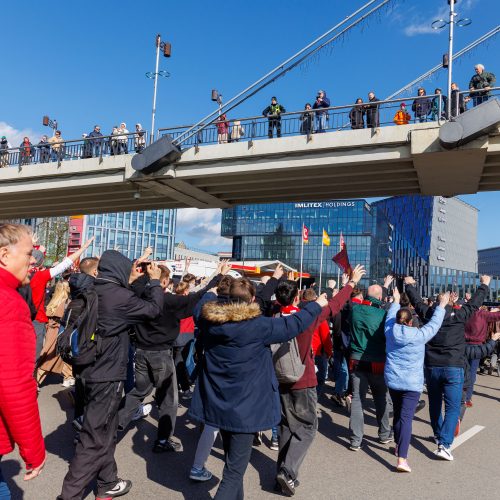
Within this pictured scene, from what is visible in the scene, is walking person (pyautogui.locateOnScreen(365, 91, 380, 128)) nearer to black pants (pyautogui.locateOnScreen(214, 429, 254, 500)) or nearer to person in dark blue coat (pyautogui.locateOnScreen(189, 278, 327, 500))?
person in dark blue coat (pyautogui.locateOnScreen(189, 278, 327, 500))

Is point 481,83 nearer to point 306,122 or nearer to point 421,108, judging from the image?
point 421,108

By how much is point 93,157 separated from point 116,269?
1668 centimetres

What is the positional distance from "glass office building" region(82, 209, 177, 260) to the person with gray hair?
8350cm

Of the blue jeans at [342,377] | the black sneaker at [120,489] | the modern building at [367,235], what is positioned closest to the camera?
the black sneaker at [120,489]

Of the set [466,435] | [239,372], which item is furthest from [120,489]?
[466,435]

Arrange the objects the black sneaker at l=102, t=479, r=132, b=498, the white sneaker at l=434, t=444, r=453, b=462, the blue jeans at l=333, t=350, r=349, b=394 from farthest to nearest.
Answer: the blue jeans at l=333, t=350, r=349, b=394
the white sneaker at l=434, t=444, r=453, b=462
the black sneaker at l=102, t=479, r=132, b=498

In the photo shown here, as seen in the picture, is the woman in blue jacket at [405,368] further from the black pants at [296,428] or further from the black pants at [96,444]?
the black pants at [96,444]

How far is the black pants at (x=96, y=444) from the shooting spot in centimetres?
378

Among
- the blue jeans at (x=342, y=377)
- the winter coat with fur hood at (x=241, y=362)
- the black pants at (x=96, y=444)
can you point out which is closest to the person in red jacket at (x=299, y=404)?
the winter coat with fur hood at (x=241, y=362)

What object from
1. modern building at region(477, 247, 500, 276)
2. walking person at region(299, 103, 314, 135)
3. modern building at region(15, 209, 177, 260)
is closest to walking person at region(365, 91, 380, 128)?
walking person at region(299, 103, 314, 135)

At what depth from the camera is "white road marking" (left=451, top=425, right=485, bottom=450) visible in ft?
20.1

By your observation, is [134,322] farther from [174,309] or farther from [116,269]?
[174,309]

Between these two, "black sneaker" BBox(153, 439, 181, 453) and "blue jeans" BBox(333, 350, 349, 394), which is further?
"blue jeans" BBox(333, 350, 349, 394)

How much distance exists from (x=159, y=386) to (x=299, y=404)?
64.6 inches
